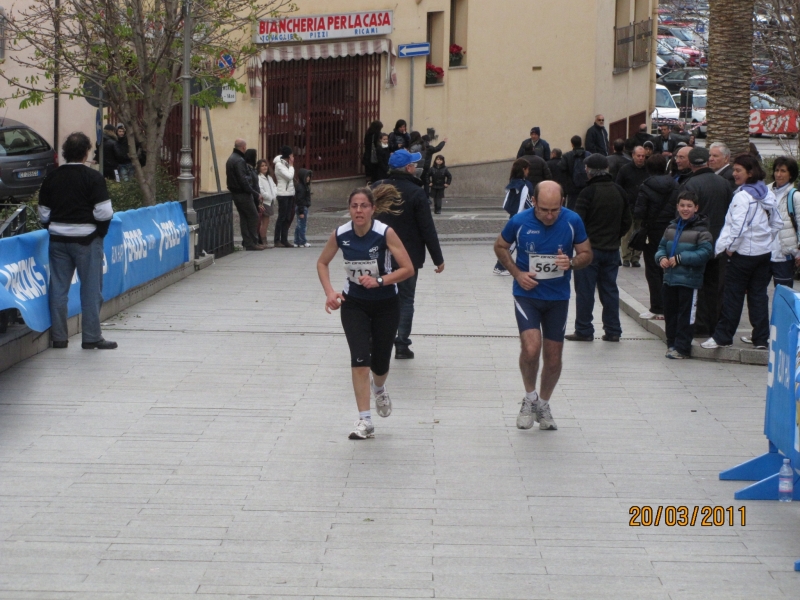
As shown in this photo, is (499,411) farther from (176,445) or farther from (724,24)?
(724,24)

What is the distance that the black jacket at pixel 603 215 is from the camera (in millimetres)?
11656

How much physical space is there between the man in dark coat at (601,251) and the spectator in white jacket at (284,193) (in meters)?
8.48

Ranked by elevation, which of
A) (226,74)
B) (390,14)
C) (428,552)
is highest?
(390,14)

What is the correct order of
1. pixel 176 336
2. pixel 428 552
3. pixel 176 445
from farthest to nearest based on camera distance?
pixel 176 336, pixel 176 445, pixel 428 552

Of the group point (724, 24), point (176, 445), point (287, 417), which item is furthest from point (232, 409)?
point (724, 24)

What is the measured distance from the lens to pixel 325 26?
26656 millimetres

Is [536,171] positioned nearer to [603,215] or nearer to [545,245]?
[603,215]

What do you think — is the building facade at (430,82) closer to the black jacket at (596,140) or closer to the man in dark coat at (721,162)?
the black jacket at (596,140)

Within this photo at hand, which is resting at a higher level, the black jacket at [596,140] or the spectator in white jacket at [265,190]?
the black jacket at [596,140]

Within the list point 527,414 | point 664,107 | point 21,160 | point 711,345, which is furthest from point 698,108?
point 527,414

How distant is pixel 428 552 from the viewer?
18.6ft

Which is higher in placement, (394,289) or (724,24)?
(724,24)

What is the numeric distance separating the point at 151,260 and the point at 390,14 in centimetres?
1533
